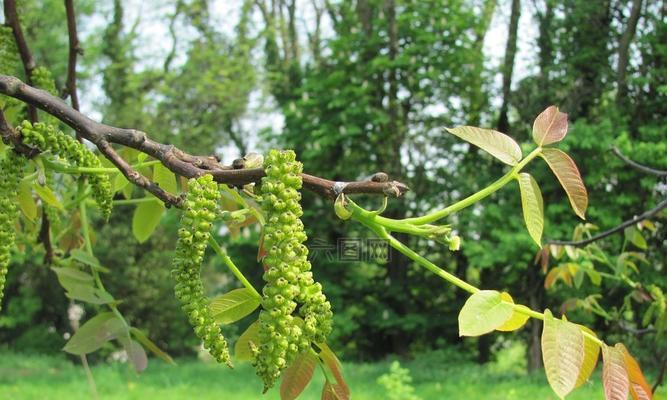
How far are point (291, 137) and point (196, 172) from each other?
1067cm

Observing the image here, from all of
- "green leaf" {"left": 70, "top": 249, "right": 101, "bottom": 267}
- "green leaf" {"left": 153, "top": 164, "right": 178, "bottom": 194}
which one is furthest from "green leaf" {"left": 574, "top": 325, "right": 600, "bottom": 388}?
"green leaf" {"left": 70, "top": 249, "right": 101, "bottom": 267}

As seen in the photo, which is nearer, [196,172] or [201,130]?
[196,172]

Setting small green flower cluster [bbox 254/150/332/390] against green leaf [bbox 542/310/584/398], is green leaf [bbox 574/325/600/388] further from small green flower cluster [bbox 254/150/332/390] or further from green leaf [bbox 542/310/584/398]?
small green flower cluster [bbox 254/150/332/390]

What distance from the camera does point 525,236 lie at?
8625 millimetres

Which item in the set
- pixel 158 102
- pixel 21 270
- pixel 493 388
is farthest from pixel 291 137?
pixel 493 388

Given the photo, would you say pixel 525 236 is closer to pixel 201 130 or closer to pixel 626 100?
pixel 626 100

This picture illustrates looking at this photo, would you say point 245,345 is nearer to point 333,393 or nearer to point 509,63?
point 333,393

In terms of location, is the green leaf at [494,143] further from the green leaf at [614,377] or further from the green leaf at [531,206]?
the green leaf at [614,377]

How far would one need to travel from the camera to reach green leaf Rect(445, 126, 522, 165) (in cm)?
65

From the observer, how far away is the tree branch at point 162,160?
0.55 m

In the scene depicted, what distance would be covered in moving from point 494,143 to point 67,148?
0.43 metres

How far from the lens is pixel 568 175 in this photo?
670 mm

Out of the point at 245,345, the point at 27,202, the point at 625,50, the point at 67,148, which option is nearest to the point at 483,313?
the point at 245,345

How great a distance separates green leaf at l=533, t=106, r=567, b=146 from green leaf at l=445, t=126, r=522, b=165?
0.08ft
